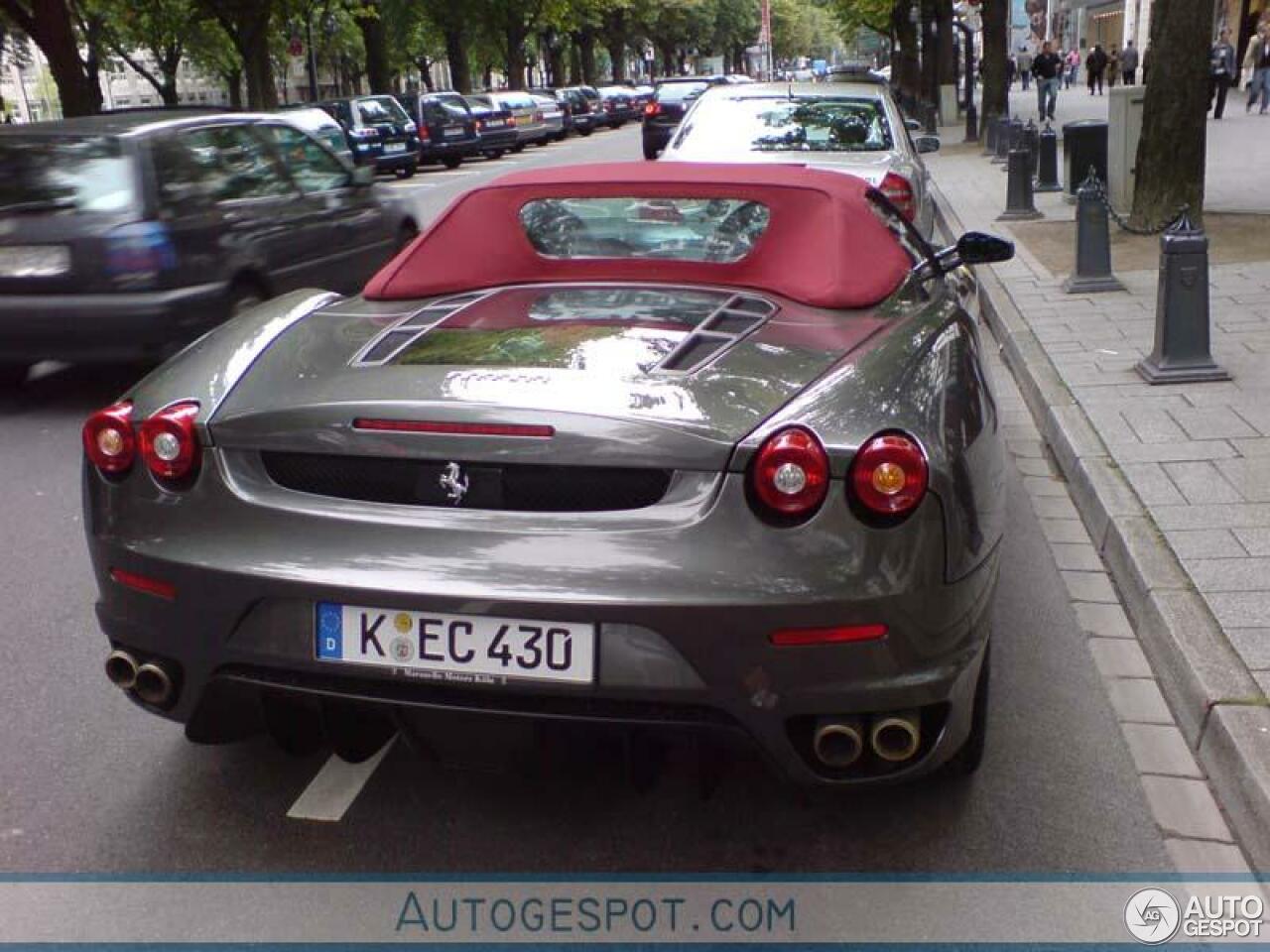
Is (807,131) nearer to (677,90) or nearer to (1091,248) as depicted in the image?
(1091,248)

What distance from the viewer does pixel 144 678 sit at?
301cm

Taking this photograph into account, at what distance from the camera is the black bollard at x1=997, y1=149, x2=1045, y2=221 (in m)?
13.8

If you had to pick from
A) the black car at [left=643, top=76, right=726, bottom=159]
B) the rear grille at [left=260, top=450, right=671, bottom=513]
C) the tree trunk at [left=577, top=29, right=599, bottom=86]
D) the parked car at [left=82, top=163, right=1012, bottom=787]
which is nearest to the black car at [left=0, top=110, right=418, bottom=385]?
the parked car at [left=82, top=163, right=1012, bottom=787]

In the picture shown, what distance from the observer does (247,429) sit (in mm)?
2932

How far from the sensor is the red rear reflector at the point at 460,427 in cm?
273

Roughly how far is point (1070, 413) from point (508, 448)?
4371 mm

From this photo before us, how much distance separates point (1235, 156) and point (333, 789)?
18.1 meters

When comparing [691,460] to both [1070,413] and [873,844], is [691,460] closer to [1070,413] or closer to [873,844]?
[873,844]

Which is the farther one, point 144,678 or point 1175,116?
point 1175,116

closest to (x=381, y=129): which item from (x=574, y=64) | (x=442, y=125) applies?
(x=442, y=125)

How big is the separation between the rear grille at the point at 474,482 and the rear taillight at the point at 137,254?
504 centimetres

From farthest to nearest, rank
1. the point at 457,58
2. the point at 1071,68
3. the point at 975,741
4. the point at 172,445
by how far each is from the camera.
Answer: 1. the point at 1071,68
2. the point at 457,58
3. the point at 975,741
4. the point at 172,445

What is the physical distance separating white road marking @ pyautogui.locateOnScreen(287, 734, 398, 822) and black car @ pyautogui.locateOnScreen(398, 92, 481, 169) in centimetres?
2770

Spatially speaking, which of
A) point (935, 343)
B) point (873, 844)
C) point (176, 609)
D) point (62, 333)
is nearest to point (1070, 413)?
point (935, 343)
